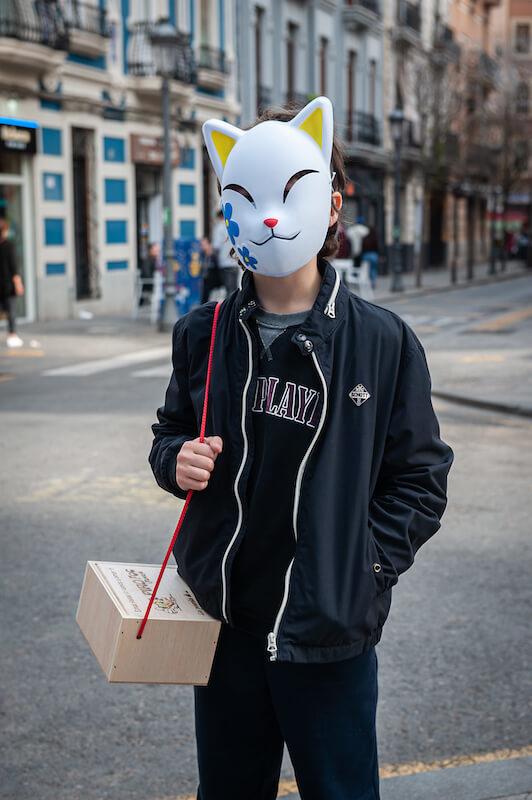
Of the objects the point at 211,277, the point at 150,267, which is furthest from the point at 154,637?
the point at 150,267

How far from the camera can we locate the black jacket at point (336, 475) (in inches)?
83.5

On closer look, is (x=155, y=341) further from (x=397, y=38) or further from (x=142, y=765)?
(x=397, y=38)

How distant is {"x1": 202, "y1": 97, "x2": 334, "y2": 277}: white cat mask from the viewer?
7.09 ft

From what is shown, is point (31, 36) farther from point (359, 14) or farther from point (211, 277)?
point (359, 14)

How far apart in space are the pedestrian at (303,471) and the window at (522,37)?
66.9 meters

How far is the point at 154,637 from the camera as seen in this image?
2.18 m

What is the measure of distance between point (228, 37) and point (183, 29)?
9.12ft

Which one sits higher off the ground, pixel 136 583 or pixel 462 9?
pixel 462 9

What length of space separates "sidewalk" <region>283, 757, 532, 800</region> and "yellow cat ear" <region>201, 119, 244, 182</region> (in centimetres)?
184

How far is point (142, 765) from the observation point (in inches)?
138

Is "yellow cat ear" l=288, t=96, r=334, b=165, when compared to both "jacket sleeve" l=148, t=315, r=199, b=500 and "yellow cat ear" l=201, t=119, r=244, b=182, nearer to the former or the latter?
"yellow cat ear" l=201, t=119, r=244, b=182

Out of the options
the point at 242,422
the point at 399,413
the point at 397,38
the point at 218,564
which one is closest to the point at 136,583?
the point at 218,564

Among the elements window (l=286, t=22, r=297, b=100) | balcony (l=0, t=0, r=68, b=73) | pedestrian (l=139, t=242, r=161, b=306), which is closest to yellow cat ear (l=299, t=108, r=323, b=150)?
balcony (l=0, t=0, r=68, b=73)

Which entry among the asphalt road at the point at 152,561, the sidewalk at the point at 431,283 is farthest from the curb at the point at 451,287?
the asphalt road at the point at 152,561
